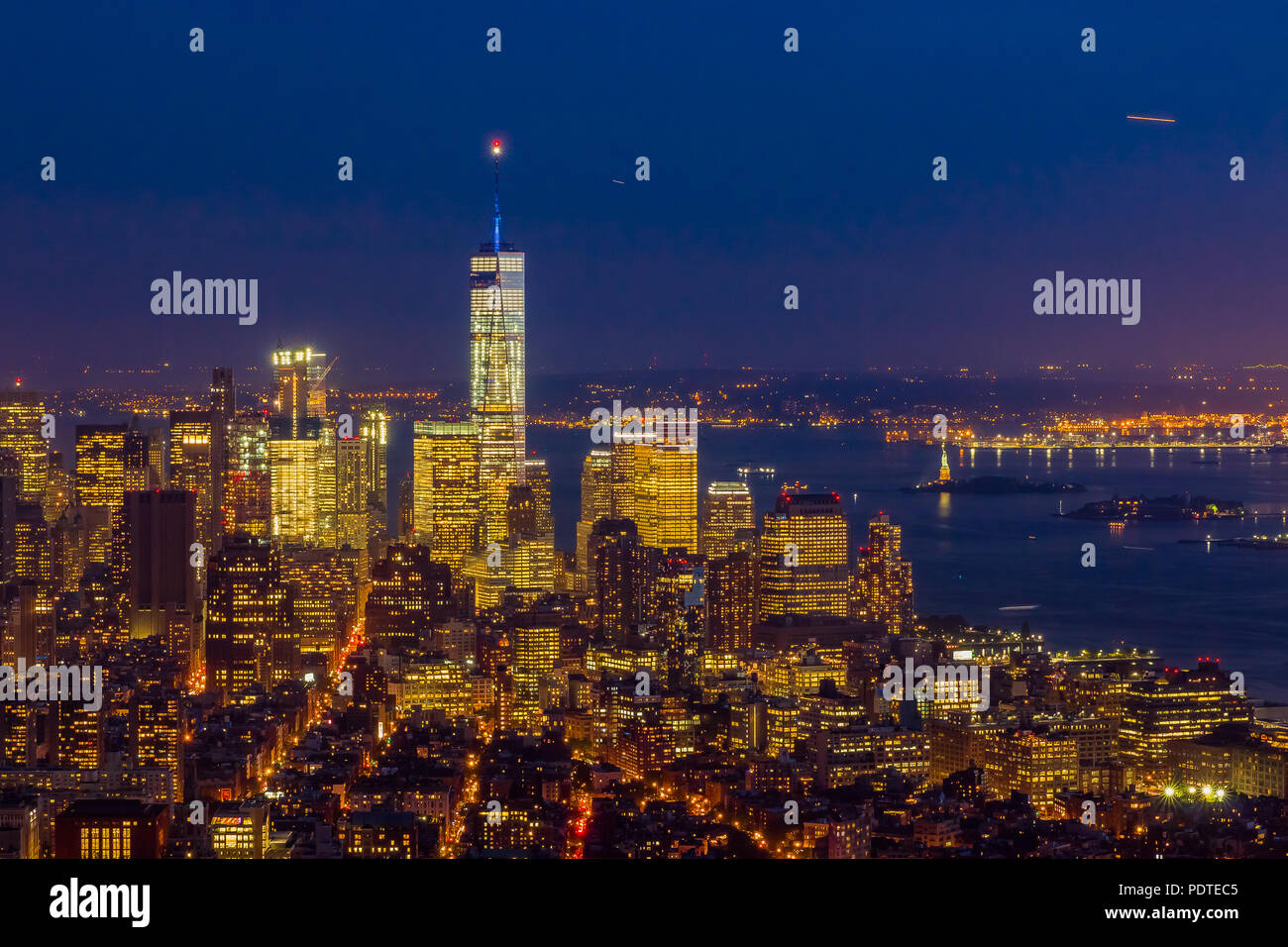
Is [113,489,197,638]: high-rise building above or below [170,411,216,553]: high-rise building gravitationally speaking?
below

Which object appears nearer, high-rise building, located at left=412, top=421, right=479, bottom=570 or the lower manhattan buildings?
the lower manhattan buildings

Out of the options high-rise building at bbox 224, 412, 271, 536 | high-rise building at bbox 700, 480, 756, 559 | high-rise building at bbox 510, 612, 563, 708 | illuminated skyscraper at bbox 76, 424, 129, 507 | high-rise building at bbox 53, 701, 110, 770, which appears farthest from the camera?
high-rise building at bbox 224, 412, 271, 536

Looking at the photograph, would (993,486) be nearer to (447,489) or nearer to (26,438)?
(447,489)

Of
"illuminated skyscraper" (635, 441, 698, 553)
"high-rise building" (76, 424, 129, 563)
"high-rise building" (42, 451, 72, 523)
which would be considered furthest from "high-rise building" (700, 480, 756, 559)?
"high-rise building" (42, 451, 72, 523)

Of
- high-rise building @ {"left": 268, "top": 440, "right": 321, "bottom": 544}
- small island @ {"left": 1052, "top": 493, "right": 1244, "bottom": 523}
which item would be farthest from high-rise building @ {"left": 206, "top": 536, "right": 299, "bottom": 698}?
small island @ {"left": 1052, "top": 493, "right": 1244, "bottom": 523}

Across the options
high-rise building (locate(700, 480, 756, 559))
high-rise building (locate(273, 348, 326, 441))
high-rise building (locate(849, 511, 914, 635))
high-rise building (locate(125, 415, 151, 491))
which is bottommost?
high-rise building (locate(849, 511, 914, 635))

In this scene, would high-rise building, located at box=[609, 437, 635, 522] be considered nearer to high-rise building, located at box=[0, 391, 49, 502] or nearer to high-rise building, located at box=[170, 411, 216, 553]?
high-rise building, located at box=[170, 411, 216, 553]

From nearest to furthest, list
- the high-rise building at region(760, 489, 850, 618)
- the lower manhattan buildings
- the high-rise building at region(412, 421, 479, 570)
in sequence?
the lower manhattan buildings < the high-rise building at region(760, 489, 850, 618) < the high-rise building at region(412, 421, 479, 570)

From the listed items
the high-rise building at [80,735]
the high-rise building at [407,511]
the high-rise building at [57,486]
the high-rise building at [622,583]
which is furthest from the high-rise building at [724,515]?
the high-rise building at [80,735]
